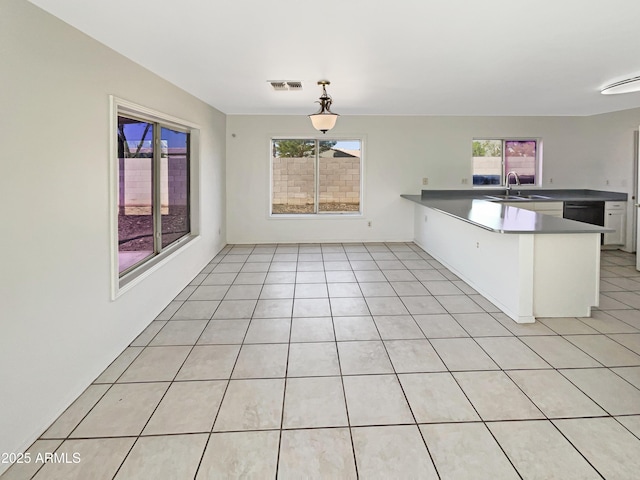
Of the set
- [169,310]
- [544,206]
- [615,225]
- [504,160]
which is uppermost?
[504,160]

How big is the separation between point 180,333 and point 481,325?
2423 millimetres

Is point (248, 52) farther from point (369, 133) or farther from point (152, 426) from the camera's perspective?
point (369, 133)

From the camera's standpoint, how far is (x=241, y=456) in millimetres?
1829

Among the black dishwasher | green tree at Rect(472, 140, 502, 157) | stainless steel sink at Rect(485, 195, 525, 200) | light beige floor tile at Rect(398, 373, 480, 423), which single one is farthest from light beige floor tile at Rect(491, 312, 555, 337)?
green tree at Rect(472, 140, 502, 157)

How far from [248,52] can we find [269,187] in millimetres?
3842

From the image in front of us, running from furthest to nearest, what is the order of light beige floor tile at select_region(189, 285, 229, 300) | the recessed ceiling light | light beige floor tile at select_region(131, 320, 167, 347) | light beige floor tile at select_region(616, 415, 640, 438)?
light beige floor tile at select_region(189, 285, 229, 300)
the recessed ceiling light
light beige floor tile at select_region(131, 320, 167, 347)
light beige floor tile at select_region(616, 415, 640, 438)

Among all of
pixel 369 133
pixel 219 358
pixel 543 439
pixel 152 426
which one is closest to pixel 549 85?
pixel 369 133

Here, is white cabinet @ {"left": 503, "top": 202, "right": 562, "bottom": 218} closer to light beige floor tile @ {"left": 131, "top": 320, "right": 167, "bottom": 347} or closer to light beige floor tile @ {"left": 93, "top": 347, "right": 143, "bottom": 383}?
light beige floor tile @ {"left": 131, "top": 320, "right": 167, "bottom": 347}

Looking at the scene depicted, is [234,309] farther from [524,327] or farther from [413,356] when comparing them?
[524,327]

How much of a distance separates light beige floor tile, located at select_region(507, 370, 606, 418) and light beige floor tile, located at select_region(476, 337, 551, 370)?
0.10 metres

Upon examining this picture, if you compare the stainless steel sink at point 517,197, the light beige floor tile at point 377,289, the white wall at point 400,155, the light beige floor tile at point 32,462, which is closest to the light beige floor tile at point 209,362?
the light beige floor tile at point 32,462

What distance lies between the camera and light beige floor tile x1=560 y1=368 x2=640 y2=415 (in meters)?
2.18

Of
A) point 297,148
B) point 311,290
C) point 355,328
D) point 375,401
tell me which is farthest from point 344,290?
point 297,148

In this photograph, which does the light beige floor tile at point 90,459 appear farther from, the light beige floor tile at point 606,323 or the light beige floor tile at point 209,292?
the light beige floor tile at point 606,323
